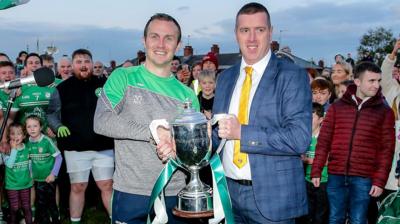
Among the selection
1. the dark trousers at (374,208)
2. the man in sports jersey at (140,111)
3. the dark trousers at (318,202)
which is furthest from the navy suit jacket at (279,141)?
the dark trousers at (374,208)

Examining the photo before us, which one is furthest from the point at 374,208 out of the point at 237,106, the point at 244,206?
the point at 237,106

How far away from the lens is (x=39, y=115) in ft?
21.4

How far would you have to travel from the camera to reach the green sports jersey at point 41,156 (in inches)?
240

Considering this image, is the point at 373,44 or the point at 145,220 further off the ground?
the point at 373,44

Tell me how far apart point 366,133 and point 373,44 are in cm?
5148

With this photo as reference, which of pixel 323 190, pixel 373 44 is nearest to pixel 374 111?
pixel 323 190

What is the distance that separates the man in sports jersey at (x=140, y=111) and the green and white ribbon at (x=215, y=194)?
0.44ft

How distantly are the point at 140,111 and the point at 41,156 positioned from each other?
3.59 m

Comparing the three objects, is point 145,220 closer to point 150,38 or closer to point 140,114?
point 140,114

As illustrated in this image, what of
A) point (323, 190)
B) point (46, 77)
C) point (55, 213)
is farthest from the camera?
point (55, 213)

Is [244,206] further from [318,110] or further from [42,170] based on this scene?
[42,170]

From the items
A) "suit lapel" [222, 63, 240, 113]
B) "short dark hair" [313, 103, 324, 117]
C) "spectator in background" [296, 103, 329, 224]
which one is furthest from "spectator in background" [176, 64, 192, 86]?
"suit lapel" [222, 63, 240, 113]

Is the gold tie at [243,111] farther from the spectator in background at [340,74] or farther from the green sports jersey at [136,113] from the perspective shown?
the spectator in background at [340,74]

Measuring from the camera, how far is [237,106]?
2.95 m
